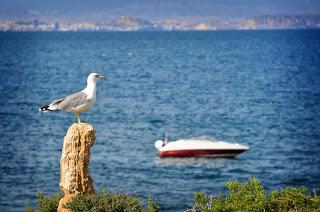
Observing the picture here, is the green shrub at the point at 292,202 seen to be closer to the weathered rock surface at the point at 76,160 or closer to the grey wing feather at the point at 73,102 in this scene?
the weathered rock surface at the point at 76,160

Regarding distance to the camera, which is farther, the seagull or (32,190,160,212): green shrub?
the seagull

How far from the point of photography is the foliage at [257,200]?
51.3ft

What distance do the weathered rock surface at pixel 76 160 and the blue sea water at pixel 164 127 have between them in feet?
9.05

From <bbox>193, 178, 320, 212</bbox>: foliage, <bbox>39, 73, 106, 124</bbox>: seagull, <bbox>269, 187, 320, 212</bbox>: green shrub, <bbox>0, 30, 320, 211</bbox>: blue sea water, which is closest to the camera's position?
<bbox>193, 178, 320, 212</bbox>: foliage

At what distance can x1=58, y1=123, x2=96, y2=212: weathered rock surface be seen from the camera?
16812 millimetres

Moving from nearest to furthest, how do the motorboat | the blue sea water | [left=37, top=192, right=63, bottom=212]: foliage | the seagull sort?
the seagull → [left=37, top=192, right=63, bottom=212]: foliage → the blue sea water → the motorboat

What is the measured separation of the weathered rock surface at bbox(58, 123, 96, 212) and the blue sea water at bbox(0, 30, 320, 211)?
2.76 meters

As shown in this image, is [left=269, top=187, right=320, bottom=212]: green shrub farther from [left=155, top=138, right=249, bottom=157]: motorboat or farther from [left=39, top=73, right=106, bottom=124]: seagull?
[left=155, top=138, right=249, bottom=157]: motorboat

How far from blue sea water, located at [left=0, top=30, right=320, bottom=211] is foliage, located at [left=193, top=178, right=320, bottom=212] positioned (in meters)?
4.09

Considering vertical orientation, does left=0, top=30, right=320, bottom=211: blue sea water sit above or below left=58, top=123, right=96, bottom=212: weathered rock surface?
above

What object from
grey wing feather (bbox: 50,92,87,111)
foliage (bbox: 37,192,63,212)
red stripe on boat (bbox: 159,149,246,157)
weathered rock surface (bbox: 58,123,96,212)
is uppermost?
red stripe on boat (bbox: 159,149,246,157)

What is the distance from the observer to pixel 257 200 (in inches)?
613

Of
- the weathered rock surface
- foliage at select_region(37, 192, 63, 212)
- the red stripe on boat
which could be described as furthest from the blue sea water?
the weathered rock surface

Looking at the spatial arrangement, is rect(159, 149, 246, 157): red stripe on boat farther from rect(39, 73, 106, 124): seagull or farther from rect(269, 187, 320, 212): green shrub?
rect(269, 187, 320, 212): green shrub
